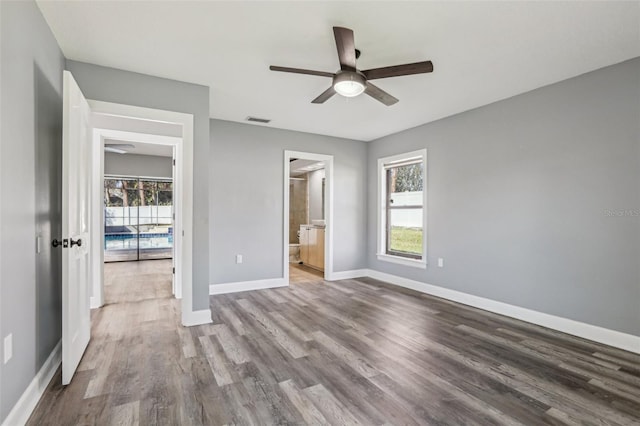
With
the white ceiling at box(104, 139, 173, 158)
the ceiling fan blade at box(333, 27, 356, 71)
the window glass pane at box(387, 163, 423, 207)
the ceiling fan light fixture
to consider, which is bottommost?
the window glass pane at box(387, 163, 423, 207)

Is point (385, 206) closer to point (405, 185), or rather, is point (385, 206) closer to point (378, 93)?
point (405, 185)

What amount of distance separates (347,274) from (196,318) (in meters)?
2.97

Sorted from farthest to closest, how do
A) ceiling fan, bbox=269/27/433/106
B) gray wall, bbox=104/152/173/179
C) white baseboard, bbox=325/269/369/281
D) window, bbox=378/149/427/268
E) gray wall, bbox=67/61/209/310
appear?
1. gray wall, bbox=104/152/173/179
2. white baseboard, bbox=325/269/369/281
3. window, bbox=378/149/427/268
4. gray wall, bbox=67/61/209/310
5. ceiling fan, bbox=269/27/433/106

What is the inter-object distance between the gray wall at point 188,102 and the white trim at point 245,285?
1206 millimetres

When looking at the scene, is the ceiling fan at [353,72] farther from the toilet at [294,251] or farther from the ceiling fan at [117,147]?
the toilet at [294,251]

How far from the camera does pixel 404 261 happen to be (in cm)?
510

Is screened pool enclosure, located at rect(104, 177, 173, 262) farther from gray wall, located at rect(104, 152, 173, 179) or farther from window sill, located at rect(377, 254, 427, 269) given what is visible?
window sill, located at rect(377, 254, 427, 269)

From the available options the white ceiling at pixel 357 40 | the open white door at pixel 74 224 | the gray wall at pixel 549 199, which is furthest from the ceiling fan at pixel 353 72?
the gray wall at pixel 549 199

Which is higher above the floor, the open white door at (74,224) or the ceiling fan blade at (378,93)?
the ceiling fan blade at (378,93)

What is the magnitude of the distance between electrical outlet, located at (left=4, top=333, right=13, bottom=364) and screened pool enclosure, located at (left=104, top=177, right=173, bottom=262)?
635cm

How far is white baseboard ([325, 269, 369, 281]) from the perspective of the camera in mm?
5547

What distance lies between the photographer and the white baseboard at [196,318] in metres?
3.33

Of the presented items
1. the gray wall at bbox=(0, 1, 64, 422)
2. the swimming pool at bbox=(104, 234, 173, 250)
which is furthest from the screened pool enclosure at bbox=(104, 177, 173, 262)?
the gray wall at bbox=(0, 1, 64, 422)

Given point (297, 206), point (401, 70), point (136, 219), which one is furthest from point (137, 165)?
point (401, 70)
